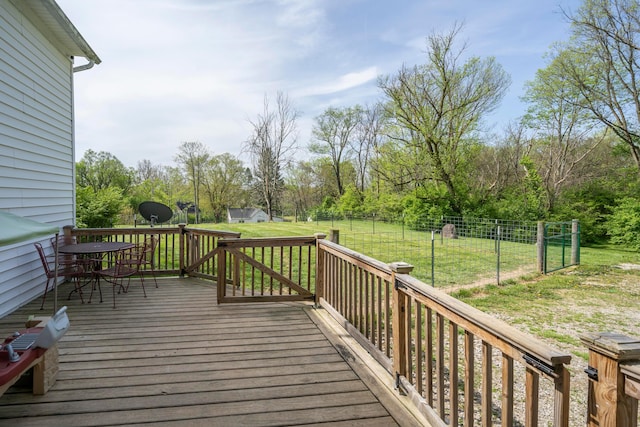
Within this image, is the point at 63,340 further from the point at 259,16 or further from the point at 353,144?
the point at 353,144

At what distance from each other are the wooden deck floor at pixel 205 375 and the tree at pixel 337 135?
2359 centimetres

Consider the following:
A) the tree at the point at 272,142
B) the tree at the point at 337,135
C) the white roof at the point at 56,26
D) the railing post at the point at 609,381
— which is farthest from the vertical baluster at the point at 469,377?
the tree at the point at 337,135

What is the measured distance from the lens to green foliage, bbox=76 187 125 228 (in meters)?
7.58

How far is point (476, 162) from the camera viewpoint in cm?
1650

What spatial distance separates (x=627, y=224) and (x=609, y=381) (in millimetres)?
15102

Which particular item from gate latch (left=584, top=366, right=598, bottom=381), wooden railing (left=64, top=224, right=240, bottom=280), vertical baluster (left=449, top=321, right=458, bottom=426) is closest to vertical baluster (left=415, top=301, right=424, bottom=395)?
vertical baluster (left=449, top=321, right=458, bottom=426)

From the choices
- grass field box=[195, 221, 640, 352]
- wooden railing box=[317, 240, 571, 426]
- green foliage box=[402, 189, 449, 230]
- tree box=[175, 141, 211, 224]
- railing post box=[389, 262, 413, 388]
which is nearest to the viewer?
wooden railing box=[317, 240, 571, 426]

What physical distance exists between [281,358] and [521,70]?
1698cm

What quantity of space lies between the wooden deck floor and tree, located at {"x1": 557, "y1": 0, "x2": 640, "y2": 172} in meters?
15.0

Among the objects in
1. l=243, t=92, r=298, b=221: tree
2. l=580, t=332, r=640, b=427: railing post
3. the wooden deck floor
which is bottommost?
the wooden deck floor

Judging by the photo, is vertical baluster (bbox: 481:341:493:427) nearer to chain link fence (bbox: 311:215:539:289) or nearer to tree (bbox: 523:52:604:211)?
chain link fence (bbox: 311:215:539:289)

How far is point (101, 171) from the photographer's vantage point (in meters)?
26.6

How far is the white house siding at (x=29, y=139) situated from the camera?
4.03 metres

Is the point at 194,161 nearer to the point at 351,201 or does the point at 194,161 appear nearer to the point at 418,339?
the point at 351,201
